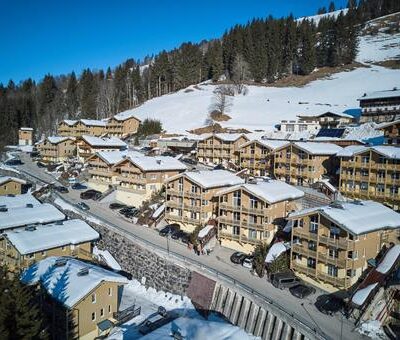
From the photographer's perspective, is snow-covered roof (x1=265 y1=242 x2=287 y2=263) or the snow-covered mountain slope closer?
snow-covered roof (x1=265 y1=242 x2=287 y2=263)

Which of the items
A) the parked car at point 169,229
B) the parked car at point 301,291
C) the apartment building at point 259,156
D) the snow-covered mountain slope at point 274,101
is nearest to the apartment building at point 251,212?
the parked car at point 169,229

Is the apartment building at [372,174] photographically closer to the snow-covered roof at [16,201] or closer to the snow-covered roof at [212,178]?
the snow-covered roof at [212,178]

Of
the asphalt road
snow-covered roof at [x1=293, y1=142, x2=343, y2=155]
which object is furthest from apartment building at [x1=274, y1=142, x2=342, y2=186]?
the asphalt road

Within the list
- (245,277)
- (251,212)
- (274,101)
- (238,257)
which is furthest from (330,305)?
(274,101)

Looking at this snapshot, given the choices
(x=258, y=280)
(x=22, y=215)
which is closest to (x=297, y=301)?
(x=258, y=280)

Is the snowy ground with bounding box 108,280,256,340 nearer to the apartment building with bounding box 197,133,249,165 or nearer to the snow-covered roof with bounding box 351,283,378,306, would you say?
the snow-covered roof with bounding box 351,283,378,306

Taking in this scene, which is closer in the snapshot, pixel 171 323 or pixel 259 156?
pixel 171 323

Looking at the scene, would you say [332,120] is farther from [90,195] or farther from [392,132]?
[90,195]
